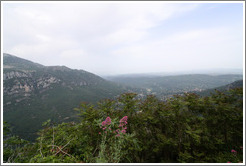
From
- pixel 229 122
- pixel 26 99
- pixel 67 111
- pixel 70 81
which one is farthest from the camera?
pixel 70 81

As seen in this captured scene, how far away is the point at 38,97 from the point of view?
127m

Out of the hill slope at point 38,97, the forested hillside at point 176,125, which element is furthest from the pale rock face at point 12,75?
the forested hillside at point 176,125

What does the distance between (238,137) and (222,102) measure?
2.35m

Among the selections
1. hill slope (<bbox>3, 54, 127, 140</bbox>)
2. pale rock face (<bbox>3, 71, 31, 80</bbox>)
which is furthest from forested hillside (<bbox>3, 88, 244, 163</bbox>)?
pale rock face (<bbox>3, 71, 31, 80</bbox>)

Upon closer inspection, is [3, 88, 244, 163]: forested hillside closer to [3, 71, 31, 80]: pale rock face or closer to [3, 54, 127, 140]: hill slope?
[3, 54, 127, 140]: hill slope

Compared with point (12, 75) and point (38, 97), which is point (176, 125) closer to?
point (38, 97)

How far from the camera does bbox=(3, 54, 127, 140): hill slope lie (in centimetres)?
8181

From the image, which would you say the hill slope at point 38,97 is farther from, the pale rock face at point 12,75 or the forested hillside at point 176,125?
the forested hillside at point 176,125

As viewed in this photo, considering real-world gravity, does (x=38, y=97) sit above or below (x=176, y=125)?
below

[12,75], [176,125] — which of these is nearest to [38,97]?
[12,75]

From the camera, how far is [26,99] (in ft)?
393

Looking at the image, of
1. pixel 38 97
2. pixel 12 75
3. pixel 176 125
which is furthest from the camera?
pixel 12 75

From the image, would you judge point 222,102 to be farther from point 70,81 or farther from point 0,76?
point 70,81

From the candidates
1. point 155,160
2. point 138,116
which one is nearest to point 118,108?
point 138,116
